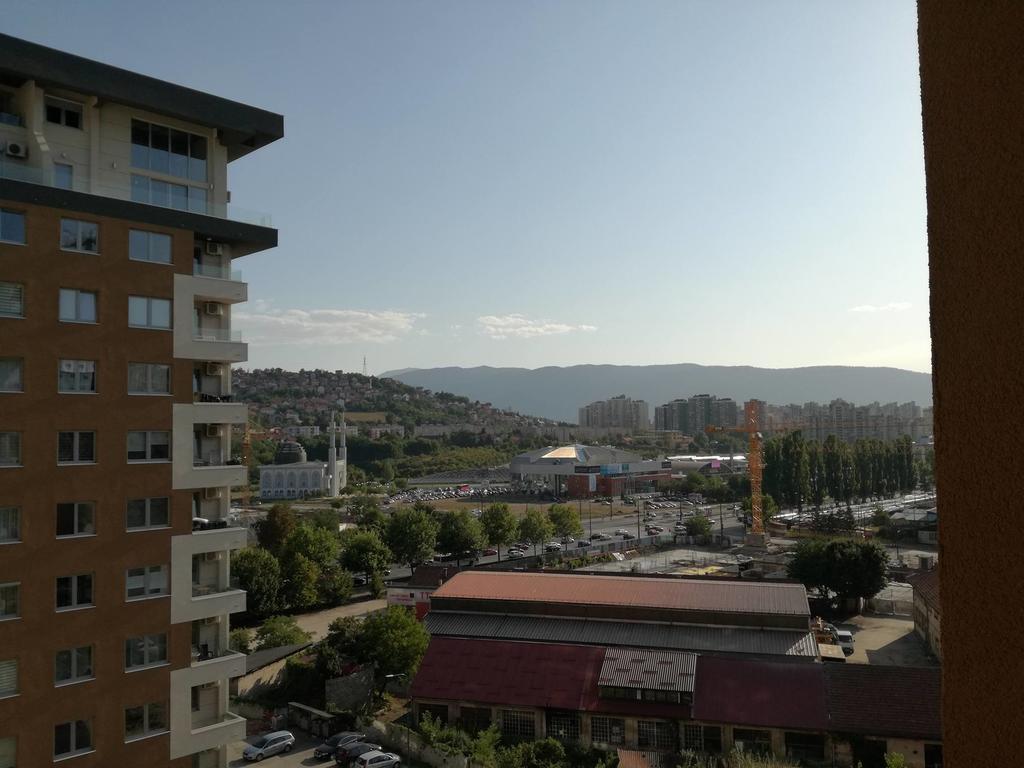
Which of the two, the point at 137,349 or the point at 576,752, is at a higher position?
the point at 137,349

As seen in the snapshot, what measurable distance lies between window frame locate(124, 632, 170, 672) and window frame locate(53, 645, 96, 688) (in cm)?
40

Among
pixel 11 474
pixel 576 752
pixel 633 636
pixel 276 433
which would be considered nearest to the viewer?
pixel 11 474

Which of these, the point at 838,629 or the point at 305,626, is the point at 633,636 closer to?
the point at 838,629

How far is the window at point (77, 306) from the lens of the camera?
9.30m

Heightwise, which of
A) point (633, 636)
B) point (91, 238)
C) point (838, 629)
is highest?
point (91, 238)

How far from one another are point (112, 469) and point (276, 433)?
362ft

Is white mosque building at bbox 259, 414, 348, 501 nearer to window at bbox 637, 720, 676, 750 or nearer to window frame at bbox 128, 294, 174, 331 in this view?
window at bbox 637, 720, 676, 750

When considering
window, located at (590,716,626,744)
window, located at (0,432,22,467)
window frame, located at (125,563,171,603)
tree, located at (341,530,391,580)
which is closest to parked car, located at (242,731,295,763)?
window, located at (590,716,626,744)

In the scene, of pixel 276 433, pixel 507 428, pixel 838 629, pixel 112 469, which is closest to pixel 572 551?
pixel 838 629

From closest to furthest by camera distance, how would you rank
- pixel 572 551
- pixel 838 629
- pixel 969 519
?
pixel 969 519 → pixel 838 629 → pixel 572 551

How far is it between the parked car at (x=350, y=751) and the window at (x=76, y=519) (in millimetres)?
10963

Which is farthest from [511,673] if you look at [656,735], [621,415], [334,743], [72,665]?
[621,415]

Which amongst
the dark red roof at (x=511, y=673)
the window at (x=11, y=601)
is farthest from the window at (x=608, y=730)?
the window at (x=11, y=601)

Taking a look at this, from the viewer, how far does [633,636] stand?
21688 mm
